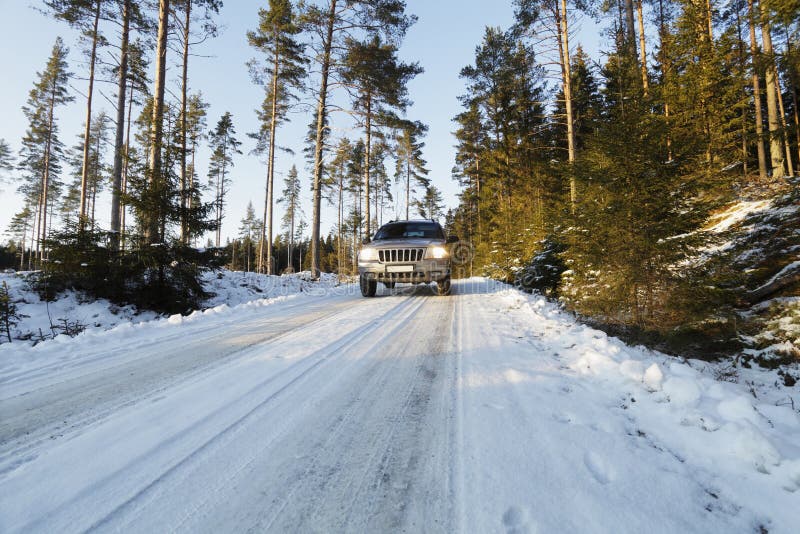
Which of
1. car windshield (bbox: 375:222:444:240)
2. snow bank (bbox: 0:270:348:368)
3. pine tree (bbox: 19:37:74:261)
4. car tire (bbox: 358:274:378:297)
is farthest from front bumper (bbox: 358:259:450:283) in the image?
pine tree (bbox: 19:37:74:261)

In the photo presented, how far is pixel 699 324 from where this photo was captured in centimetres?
473

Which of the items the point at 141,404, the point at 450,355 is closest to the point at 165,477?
the point at 141,404

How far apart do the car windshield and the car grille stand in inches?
37.7

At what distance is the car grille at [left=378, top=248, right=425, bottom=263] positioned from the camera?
727 centimetres

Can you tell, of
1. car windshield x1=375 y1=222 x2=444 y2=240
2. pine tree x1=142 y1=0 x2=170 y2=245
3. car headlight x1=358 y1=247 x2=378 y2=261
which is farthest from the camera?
car windshield x1=375 y1=222 x2=444 y2=240

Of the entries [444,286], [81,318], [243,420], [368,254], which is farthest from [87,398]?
[444,286]

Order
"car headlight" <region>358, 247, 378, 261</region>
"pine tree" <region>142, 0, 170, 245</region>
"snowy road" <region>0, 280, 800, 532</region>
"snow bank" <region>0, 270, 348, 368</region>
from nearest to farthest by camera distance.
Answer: "snowy road" <region>0, 280, 800, 532</region> → "snow bank" <region>0, 270, 348, 368</region> → "pine tree" <region>142, 0, 170, 245</region> → "car headlight" <region>358, 247, 378, 261</region>

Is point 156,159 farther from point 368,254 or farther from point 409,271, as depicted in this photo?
point 409,271

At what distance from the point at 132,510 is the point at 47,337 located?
657 centimetres

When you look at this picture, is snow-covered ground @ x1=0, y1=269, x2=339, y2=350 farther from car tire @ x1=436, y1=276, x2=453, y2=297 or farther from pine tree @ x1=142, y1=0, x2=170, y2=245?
car tire @ x1=436, y1=276, x2=453, y2=297

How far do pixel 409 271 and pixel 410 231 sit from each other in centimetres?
168

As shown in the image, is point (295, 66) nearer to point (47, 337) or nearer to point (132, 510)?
point (47, 337)

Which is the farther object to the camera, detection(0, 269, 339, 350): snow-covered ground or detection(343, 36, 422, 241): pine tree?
detection(343, 36, 422, 241): pine tree

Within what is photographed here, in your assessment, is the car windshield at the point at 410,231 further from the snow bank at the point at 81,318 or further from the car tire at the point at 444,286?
the snow bank at the point at 81,318
